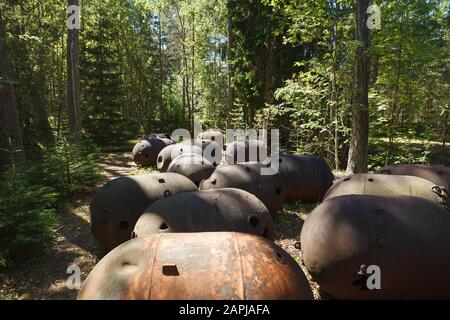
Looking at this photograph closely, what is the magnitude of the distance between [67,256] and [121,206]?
1.81 meters

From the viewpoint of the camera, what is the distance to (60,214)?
10.1 m

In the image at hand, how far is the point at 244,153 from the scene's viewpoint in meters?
14.9

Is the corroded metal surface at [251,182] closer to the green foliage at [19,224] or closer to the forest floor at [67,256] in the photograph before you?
the forest floor at [67,256]

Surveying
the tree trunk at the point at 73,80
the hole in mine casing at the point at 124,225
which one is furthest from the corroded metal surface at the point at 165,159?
the hole in mine casing at the point at 124,225

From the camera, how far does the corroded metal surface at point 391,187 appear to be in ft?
22.5

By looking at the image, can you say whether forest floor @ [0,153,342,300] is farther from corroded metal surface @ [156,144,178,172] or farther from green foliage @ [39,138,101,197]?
corroded metal surface @ [156,144,178,172]

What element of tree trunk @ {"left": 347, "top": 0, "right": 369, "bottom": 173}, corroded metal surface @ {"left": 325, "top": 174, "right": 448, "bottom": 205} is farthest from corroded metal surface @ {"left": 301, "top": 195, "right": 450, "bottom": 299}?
tree trunk @ {"left": 347, "top": 0, "right": 369, "bottom": 173}

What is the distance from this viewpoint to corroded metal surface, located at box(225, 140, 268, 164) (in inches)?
582

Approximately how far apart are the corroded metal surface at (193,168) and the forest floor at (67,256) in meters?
2.85

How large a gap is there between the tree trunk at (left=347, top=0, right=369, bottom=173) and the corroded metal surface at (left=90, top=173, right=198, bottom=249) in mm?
7051

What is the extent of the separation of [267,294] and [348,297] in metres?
2.50

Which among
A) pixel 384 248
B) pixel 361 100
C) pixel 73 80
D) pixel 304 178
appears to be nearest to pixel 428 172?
pixel 304 178
